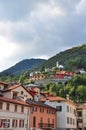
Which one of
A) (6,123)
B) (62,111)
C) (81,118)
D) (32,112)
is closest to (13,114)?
(6,123)

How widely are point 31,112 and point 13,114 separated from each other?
784cm

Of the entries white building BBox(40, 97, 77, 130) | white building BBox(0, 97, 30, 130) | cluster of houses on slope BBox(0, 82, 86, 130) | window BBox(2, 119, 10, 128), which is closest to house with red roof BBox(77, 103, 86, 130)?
cluster of houses on slope BBox(0, 82, 86, 130)

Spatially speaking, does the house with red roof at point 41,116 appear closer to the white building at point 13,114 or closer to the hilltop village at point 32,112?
the hilltop village at point 32,112

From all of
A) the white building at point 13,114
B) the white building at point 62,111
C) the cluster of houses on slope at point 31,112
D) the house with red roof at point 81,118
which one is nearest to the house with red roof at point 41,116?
the cluster of houses on slope at point 31,112

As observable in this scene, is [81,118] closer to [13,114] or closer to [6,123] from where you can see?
[13,114]

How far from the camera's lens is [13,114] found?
184 feet

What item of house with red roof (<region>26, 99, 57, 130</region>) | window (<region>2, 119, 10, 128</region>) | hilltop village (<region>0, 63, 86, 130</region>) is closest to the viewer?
window (<region>2, 119, 10, 128</region>)

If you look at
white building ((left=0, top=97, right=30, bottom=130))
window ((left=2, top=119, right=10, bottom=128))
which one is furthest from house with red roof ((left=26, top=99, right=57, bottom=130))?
window ((left=2, top=119, right=10, bottom=128))

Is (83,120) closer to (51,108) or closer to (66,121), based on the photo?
(66,121)

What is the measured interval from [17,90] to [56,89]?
80887 mm

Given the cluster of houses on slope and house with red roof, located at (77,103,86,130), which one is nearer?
the cluster of houses on slope

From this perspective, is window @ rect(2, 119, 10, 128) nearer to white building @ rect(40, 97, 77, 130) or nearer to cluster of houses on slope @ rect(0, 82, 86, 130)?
cluster of houses on slope @ rect(0, 82, 86, 130)

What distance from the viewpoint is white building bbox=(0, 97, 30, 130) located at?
172 ft

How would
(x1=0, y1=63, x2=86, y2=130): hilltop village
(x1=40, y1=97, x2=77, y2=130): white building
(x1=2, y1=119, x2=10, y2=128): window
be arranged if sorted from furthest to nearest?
(x1=40, y1=97, x2=77, y2=130): white building
(x1=0, y1=63, x2=86, y2=130): hilltop village
(x1=2, y1=119, x2=10, y2=128): window
